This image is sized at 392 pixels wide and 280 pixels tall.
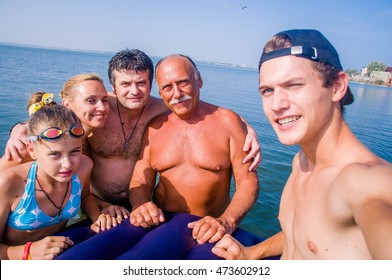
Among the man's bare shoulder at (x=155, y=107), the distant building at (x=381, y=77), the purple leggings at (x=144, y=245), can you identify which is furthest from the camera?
the distant building at (x=381, y=77)

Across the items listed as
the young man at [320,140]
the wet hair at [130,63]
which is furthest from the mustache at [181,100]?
the young man at [320,140]

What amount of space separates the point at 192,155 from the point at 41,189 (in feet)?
5.60

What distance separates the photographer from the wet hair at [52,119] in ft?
9.04

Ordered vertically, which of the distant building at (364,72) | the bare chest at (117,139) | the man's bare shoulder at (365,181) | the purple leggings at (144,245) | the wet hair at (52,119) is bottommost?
the purple leggings at (144,245)

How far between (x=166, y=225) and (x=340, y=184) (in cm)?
197

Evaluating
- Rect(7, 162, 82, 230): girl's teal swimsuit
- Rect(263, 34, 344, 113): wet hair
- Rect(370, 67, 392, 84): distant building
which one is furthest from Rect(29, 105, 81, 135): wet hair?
Rect(370, 67, 392, 84): distant building

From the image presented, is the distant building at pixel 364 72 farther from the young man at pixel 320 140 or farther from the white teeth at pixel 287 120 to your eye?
the white teeth at pixel 287 120

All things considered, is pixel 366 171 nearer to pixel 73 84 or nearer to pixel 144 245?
pixel 144 245

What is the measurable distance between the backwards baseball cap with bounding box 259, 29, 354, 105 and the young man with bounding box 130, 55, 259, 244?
1.68 m

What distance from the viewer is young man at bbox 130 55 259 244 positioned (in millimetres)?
3535

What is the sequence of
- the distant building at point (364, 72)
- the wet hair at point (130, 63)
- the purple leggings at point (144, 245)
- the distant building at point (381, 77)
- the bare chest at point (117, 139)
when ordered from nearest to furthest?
the purple leggings at point (144, 245) → the wet hair at point (130, 63) → the bare chest at point (117, 139) → the distant building at point (381, 77) → the distant building at point (364, 72)

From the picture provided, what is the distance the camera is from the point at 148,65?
13.3 ft

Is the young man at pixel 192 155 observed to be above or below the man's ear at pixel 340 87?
below
